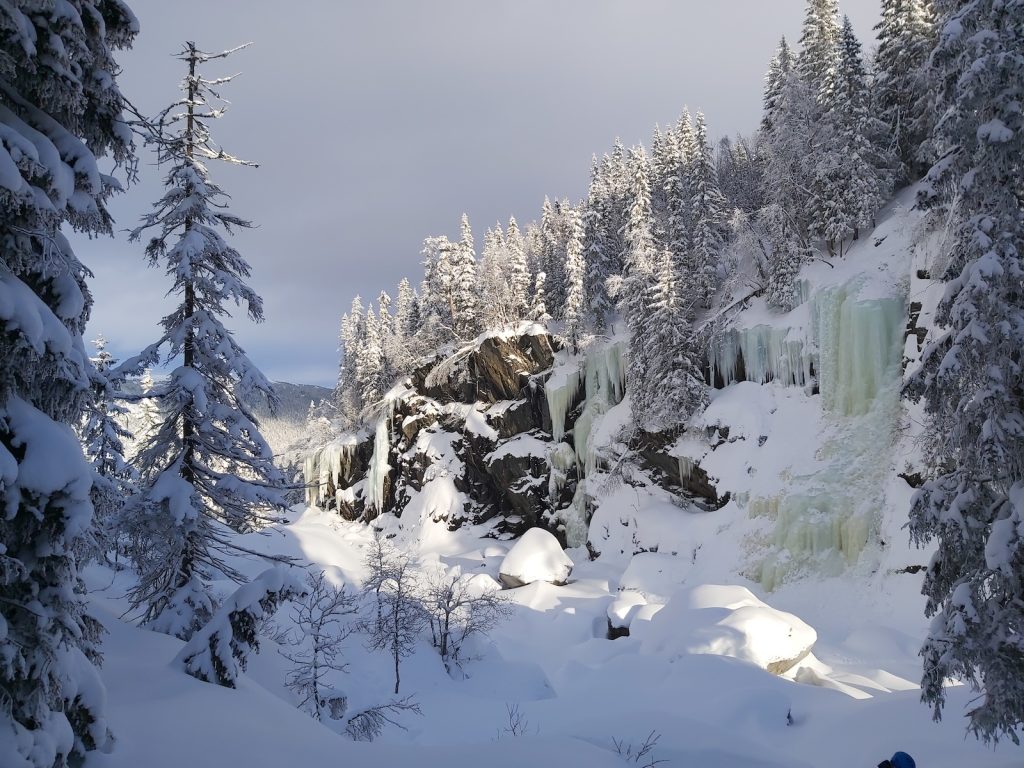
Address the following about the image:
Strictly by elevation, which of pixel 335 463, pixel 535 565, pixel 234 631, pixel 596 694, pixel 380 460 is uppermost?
pixel 380 460

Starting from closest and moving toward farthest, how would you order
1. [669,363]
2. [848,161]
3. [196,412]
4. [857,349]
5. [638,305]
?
[196,412] < [857,349] < [848,161] < [669,363] < [638,305]

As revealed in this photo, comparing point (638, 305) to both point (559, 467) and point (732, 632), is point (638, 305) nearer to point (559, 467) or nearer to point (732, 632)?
point (559, 467)

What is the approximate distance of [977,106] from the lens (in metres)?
7.36

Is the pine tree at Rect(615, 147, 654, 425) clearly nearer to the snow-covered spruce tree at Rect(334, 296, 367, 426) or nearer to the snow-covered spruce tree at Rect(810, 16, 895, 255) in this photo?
the snow-covered spruce tree at Rect(810, 16, 895, 255)

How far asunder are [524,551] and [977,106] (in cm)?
2532

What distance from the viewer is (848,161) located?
87.0 feet

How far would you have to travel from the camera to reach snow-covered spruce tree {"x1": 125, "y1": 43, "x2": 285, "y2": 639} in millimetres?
10008

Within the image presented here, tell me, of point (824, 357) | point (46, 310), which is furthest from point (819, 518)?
point (46, 310)

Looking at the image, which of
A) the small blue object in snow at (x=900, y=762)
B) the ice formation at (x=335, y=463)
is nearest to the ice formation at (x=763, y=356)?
the small blue object in snow at (x=900, y=762)

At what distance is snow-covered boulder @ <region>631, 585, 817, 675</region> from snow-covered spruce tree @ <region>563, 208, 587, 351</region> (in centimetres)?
2220

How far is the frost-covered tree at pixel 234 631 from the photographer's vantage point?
7.16 meters

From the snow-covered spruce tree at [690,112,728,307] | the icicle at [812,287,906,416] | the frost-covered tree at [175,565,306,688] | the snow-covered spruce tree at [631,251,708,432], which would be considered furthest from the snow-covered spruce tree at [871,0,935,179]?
the frost-covered tree at [175,565,306,688]

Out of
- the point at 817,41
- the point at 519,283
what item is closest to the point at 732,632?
the point at 519,283

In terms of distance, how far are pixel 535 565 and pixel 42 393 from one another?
25.6m
